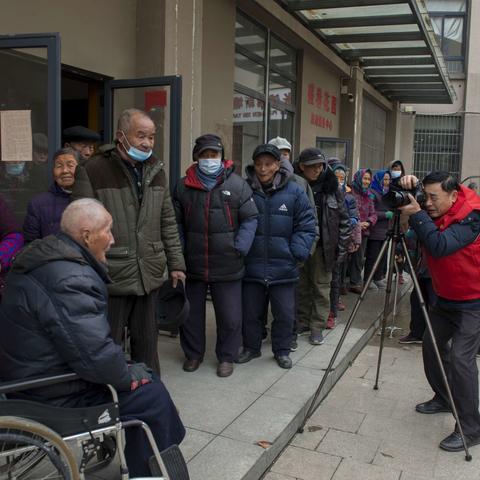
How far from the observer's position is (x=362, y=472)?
304 cm

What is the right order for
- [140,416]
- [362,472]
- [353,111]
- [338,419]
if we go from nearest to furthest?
[140,416]
[362,472]
[338,419]
[353,111]

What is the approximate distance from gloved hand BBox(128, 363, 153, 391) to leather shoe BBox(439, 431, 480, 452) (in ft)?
6.39

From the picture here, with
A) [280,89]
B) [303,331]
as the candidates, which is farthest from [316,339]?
[280,89]

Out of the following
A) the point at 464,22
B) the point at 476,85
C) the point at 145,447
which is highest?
the point at 464,22

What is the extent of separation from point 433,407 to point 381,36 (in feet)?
24.2

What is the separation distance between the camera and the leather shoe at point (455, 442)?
3285mm

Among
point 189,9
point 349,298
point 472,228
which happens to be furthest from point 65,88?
point 472,228

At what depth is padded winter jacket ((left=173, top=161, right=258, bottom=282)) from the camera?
3932mm

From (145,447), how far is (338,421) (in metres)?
1.79

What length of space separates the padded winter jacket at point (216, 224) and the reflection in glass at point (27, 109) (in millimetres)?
1025

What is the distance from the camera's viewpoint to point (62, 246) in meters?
2.21

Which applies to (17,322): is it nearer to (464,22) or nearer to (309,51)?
(309,51)

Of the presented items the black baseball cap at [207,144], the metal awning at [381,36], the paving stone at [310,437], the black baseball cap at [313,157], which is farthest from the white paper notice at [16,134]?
the metal awning at [381,36]

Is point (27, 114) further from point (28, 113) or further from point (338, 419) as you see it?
point (338, 419)
